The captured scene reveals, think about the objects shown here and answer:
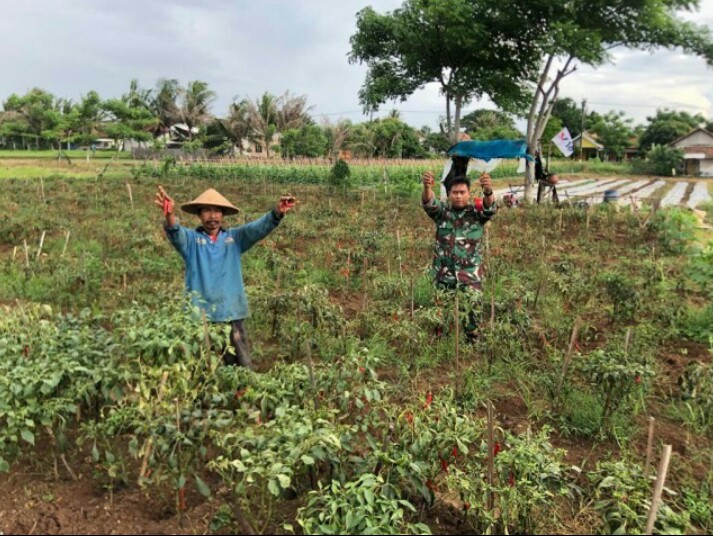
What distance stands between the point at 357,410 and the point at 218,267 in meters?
1.25

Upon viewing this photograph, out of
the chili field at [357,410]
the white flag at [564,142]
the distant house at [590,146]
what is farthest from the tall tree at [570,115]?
the chili field at [357,410]

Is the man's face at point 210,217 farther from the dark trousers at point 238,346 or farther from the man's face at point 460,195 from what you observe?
the man's face at point 460,195

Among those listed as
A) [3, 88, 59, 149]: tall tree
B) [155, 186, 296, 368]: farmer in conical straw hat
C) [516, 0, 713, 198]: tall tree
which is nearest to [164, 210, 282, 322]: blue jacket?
[155, 186, 296, 368]: farmer in conical straw hat

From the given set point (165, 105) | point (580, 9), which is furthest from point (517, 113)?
point (165, 105)

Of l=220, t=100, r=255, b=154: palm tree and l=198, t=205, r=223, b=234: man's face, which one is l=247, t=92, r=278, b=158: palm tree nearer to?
l=220, t=100, r=255, b=154: palm tree

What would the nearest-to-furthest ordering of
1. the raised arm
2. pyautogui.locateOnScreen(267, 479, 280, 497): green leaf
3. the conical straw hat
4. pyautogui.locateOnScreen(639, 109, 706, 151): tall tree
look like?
pyautogui.locateOnScreen(267, 479, 280, 497): green leaf, the raised arm, the conical straw hat, pyautogui.locateOnScreen(639, 109, 706, 151): tall tree

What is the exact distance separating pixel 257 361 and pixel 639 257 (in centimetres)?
599

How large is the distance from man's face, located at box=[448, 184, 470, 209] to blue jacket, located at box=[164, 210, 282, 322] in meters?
1.57

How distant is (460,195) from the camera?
14.1 feet

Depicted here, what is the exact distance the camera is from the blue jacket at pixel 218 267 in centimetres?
339

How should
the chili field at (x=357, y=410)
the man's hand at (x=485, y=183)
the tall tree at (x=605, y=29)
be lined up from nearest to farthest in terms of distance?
1. the chili field at (x=357, y=410)
2. the man's hand at (x=485, y=183)
3. the tall tree at (x=605, y=29)

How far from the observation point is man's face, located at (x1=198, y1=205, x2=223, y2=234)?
3.46m

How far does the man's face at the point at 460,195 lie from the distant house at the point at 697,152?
4003 cm

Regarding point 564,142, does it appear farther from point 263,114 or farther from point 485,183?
point 263,114
